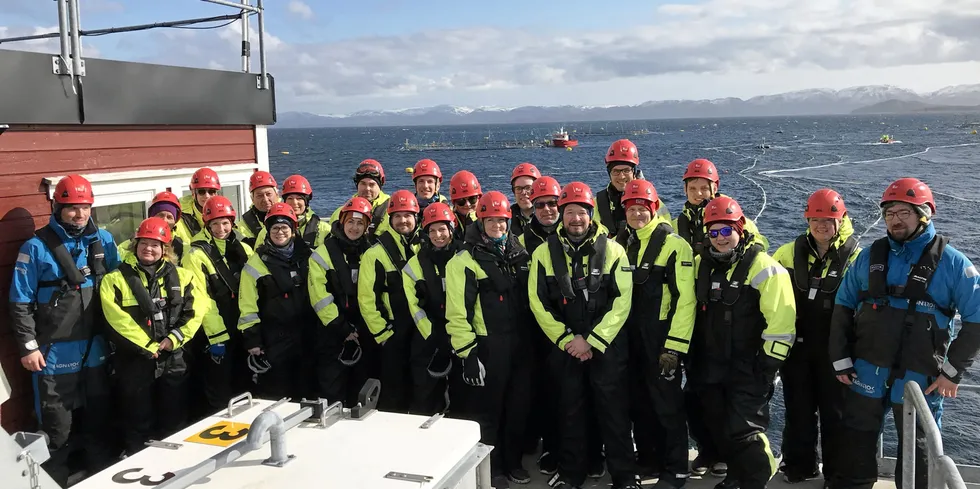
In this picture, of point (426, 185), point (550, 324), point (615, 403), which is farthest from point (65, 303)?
point (615, 403)

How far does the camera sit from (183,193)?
7.62m

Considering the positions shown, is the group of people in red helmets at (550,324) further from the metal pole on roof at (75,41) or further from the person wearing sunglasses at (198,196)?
the metal pole on roof at (75,41)

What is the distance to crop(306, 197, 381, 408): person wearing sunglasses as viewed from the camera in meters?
6.37

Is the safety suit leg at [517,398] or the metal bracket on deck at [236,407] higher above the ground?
the metal bracket on deck at [236,407]

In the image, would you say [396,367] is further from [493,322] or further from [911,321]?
[911,321]

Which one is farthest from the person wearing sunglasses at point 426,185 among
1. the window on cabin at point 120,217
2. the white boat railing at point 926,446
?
the white boat railing at point 926,446

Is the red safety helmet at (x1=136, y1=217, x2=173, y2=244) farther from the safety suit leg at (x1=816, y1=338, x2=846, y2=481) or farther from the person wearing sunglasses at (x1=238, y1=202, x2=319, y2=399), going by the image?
the safety suit leg at (x1=816, y1=338, x2=846, y2=481)

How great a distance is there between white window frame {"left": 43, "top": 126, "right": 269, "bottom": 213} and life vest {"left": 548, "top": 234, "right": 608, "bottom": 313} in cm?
423

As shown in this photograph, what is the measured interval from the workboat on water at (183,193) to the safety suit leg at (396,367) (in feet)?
4.95

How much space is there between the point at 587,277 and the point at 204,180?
4113 mm

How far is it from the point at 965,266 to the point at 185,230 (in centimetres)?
657

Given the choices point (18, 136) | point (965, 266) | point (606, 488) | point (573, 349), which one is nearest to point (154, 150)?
point (18, 136)

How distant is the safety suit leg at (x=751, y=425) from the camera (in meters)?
5.38

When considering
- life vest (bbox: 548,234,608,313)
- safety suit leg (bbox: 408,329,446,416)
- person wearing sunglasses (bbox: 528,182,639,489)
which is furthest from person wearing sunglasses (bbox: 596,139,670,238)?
safety suit leg (bbox: 408,329,446,416)
